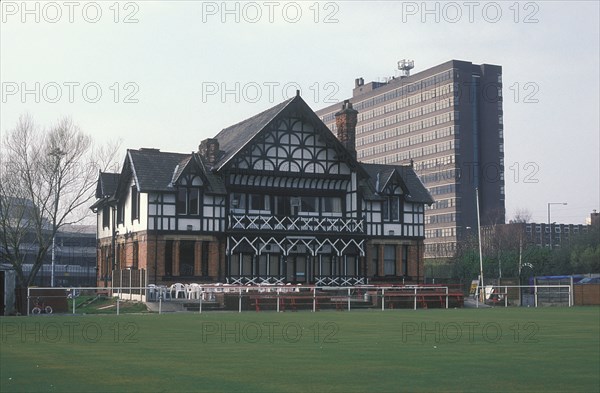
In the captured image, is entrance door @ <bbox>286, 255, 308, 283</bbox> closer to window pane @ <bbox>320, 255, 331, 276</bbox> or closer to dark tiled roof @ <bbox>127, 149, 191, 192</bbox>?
window pane @ <bbox>320, 255, 331, 276</bbox>

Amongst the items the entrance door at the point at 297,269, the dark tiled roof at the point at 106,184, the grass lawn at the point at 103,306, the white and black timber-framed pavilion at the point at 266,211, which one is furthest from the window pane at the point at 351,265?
the dark tiled roof at the point at 106,184

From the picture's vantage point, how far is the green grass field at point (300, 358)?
10.5 metres

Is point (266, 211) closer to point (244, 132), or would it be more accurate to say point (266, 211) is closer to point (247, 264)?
point (247, 264)

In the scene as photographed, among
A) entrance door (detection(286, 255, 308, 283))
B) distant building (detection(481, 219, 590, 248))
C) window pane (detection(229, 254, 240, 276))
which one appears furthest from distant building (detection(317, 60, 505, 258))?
window pane (detection(229, 254, 240, 276))

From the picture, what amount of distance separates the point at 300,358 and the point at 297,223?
33823 millimetres

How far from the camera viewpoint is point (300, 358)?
44.4 feet

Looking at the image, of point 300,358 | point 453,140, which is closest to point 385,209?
point 300,358

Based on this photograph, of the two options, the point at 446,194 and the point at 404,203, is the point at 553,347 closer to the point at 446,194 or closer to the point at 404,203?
the point at 404,203

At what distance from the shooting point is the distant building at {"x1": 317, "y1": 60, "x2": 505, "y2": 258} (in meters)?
121

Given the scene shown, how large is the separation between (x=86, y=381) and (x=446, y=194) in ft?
380

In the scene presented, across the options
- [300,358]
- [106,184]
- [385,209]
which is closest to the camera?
[300,358]

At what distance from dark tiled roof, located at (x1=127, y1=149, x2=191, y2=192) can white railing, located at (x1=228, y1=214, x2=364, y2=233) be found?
166 inches

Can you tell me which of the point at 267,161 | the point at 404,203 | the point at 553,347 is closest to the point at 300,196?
the point at 267,161

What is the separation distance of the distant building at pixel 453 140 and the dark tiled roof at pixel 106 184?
70.9 metres
